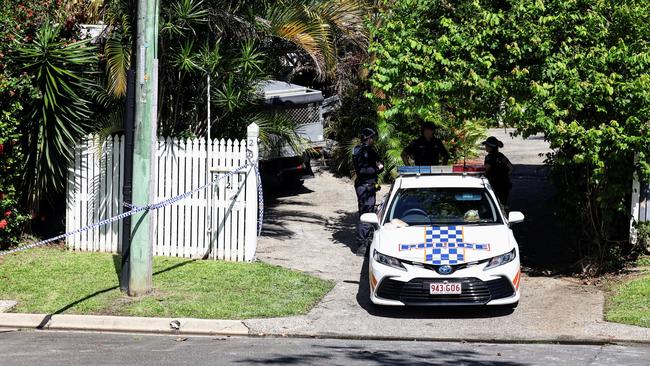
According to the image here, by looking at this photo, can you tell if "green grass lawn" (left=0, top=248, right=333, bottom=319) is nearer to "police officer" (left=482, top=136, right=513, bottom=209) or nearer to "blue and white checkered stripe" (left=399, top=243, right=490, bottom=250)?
"blue and white checkered stripe" (left=399, top=243, right=490, bottom=250)

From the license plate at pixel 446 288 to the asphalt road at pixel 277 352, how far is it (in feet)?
2.28

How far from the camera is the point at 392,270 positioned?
33.0 feet

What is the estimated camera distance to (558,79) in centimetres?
1111

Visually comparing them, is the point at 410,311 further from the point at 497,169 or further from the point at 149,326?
the point at 497,169

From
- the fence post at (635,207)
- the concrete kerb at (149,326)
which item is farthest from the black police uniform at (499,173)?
the concrete kerb at (149,326)

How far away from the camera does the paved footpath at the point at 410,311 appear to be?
9633mm

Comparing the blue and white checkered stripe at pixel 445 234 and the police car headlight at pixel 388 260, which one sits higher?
the blue and white checkered stripe at pixel 445 234

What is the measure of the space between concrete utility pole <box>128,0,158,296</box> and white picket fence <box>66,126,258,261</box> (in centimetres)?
189

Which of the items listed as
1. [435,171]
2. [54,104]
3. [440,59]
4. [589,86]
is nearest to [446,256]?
[435,171]

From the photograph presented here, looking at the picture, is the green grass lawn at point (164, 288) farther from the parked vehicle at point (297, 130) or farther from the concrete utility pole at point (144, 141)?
the parked vehicle at point (297, 130)

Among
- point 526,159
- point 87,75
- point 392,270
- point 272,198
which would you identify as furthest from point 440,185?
point 526,159

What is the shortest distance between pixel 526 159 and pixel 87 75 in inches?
537

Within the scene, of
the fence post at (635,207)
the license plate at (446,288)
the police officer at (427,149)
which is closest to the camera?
the license plate at (446,288)

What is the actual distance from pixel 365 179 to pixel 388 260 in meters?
3.29
